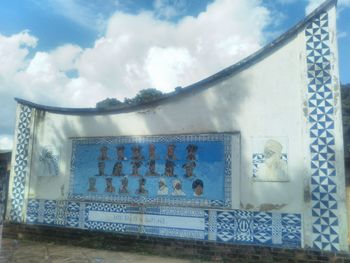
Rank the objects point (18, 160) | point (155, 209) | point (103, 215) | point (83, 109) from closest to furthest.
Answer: point (155, 209), point (103, 215), point (83, 109), point (18, 160)

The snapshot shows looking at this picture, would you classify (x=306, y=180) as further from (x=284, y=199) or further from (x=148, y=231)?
(x=148, y=231)

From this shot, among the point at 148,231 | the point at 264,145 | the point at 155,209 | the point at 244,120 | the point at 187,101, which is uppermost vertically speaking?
the point at 187,101

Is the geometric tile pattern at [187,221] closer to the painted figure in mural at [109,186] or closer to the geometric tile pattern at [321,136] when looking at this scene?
the painted figure in mural at [109,186]

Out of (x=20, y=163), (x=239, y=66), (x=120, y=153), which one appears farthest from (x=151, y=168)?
(x=20, y=163)

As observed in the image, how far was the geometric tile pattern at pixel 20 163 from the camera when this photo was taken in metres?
8.46

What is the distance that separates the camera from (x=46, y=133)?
8.50 meters

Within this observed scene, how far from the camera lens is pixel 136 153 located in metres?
7.33

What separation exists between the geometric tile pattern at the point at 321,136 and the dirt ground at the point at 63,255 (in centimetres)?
231

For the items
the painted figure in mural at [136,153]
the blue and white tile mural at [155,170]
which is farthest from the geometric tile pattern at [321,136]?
the painted figure in mural at [136,153]

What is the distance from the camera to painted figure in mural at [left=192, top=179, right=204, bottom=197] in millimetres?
6617

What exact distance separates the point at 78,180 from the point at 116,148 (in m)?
1.15

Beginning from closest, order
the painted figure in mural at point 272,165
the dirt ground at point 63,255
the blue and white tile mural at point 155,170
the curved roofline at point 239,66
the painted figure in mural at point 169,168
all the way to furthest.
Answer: the painted figure in mural at point 272,165
the curved roofline at point 239,66
the dirt ground at point 63,255
the blue and white tile mural at point 155,170
the painted figure in mural at point 169,168

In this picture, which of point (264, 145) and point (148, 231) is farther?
point (148, 231)

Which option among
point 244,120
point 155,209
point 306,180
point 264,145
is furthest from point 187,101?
point 306,180
